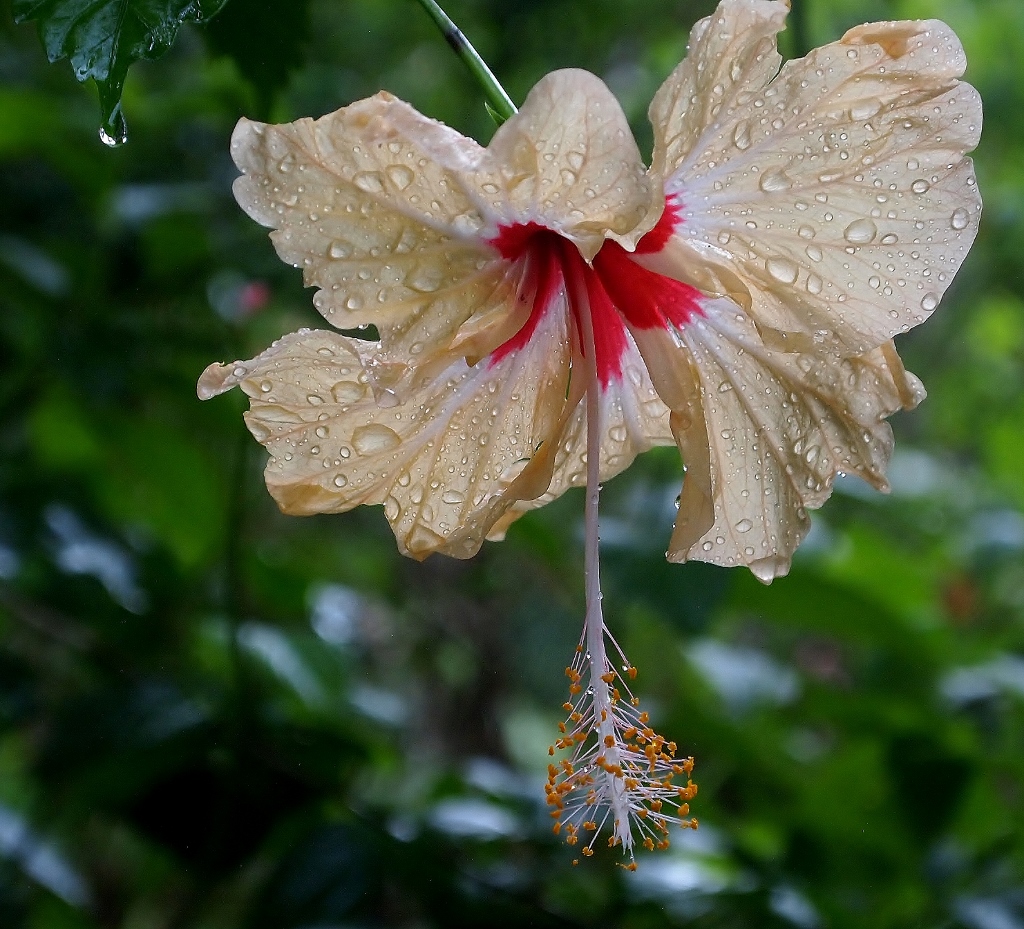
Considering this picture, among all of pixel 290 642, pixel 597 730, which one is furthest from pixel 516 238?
pixel 290 642

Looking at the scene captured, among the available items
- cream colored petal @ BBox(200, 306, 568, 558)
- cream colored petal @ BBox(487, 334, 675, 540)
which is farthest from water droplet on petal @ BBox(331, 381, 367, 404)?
cream colored petal @ BBox(487, 334, 675, 540)

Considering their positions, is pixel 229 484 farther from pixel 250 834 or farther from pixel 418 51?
pixel 418 51

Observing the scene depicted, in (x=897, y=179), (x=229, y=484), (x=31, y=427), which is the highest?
(x=897, y=179)

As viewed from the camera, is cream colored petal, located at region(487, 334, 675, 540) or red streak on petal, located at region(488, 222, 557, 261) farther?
cream colored petal, located at region(487, 334, 675, 540)

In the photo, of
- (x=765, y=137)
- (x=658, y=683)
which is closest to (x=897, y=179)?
(x=765, y=137)

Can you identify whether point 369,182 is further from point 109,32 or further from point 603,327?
point 603,327

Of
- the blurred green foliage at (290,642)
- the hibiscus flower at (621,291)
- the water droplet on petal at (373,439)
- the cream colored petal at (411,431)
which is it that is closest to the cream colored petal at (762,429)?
the hibiscus flower at (621,291)

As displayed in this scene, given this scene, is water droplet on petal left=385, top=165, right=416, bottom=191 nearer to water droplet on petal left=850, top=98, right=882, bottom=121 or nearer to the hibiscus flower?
the hibiscus flower
